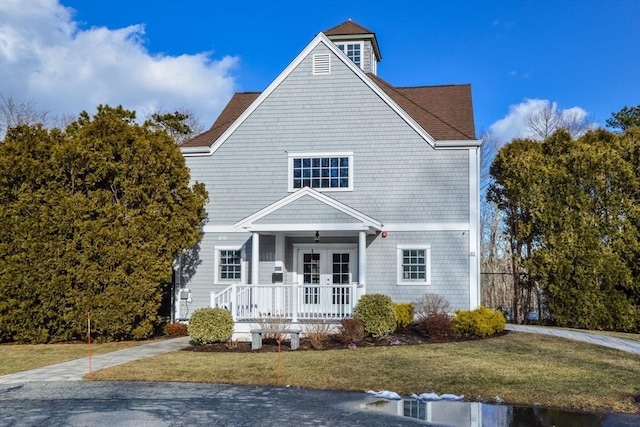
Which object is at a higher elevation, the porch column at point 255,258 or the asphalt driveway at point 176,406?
the porch column at point 255,258

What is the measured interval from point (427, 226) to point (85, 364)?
996 cm

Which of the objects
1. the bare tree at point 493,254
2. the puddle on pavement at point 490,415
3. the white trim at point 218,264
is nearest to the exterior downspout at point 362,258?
the white trim at point 218,264

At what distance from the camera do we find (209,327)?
1294 cm

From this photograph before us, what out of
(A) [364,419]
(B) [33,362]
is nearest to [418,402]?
(A) [364,419]

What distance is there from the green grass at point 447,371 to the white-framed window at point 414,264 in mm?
3921

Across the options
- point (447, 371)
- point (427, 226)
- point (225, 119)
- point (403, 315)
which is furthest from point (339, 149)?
point (447, 371)

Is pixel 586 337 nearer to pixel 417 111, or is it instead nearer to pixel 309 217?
pixel 309 217

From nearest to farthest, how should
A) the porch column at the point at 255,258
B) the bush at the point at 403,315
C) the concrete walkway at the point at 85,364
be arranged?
the concrete walkway at the point at 85,364
the bush at the point at 403,315
the porch column at the point at 255,258

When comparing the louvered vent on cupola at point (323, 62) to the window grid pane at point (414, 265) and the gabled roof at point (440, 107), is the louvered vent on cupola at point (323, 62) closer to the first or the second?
the gabled roof at point (440, 107)

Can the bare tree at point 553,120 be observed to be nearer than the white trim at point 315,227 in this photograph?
No

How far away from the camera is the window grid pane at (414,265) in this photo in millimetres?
16641

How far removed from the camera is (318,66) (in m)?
17.6

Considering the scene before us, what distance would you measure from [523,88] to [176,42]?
17.7 meters

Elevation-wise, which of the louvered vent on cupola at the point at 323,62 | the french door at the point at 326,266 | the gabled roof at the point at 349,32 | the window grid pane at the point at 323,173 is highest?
the gabled roof at the point at 349,32
